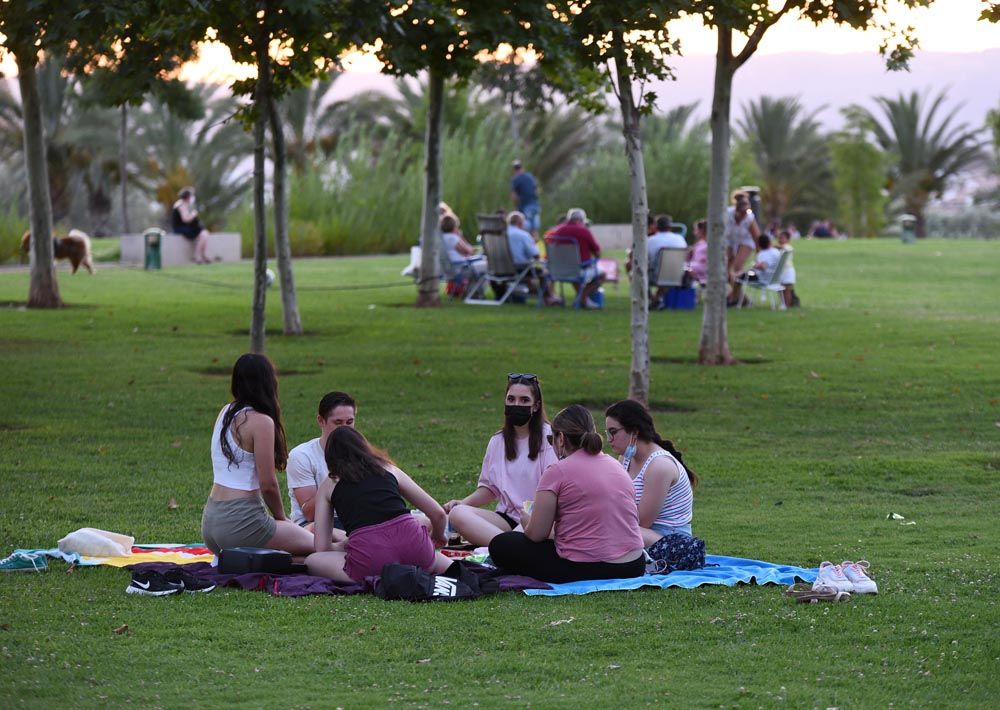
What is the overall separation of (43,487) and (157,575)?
130 inches

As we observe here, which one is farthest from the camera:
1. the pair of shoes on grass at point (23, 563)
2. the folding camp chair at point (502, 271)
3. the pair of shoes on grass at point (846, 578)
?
the folding camp chair at point (502, 271)

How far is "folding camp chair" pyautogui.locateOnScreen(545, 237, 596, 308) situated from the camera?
73.7ft

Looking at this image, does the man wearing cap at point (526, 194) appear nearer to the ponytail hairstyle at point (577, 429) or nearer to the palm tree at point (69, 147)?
the palm tree at point (69, 147)

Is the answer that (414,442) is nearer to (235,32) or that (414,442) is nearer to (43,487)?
(43,487)

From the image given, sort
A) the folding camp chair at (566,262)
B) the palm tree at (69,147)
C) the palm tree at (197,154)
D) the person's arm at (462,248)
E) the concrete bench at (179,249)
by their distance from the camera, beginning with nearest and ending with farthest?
the folding camp chair at (566,262) → the person's arm at (462,248) → the concrete bench at (179,249) → the palm tree at (69,147) → the palm tree at (197,154)

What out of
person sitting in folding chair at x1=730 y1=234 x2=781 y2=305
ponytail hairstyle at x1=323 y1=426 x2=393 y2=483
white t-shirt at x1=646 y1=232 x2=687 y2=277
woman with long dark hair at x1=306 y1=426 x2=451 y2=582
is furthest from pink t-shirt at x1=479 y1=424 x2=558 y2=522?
person sitting in folding chair at x1=730 y1=234 x2=781 y2=305

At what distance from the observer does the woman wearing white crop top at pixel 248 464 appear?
25.7ft

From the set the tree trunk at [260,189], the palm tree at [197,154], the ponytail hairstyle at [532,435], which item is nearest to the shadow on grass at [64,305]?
the tree trunk at [260,189]

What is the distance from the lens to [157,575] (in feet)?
23.9

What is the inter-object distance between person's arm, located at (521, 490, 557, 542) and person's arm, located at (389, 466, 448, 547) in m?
0.52

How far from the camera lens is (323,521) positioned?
771 cm

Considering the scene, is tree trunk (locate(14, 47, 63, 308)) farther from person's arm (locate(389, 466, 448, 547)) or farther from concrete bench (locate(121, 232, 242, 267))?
person's arm (locate(389, 466, 448, 547))

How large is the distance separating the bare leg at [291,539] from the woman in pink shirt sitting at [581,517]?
1.14 metres

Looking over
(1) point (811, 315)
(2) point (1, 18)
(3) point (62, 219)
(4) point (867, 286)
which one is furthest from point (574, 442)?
(3) point (62, 219)
